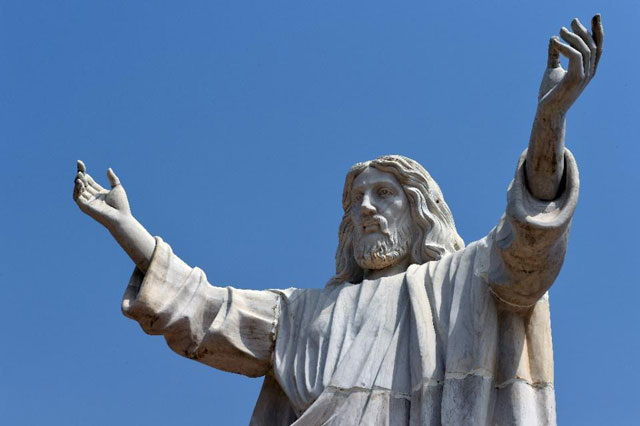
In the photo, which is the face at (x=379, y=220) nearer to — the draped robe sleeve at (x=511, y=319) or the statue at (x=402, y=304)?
the statue at (x=402, y=304)

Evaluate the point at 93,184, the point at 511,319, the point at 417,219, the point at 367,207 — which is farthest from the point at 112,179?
the point at 511,319

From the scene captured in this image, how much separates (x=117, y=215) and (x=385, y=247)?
6.77 ft

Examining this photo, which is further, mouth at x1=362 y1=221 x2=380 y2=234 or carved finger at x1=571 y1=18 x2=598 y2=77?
mouth at x1=362 y1=221 x2=380 y2=234

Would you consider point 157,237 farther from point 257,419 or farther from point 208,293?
point 257,419

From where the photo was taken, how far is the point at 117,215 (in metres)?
12.0

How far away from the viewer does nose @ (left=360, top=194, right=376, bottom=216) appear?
1236 cm

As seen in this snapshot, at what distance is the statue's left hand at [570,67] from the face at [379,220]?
77.6 inches

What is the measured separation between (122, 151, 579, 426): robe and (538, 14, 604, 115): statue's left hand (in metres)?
0.44

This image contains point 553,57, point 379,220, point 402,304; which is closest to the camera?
point 553,57

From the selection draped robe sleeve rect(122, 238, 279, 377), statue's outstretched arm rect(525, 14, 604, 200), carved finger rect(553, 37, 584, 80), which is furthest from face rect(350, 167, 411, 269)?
carved finger rect(553, 37, 584, 80)

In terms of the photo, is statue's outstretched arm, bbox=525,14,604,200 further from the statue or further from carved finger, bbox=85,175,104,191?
carved finger, bbox=85,175,104,191

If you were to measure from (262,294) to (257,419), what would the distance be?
3.25 ft

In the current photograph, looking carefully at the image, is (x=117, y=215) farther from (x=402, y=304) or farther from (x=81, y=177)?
(x=402, y=304)

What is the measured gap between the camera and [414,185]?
490 inches
